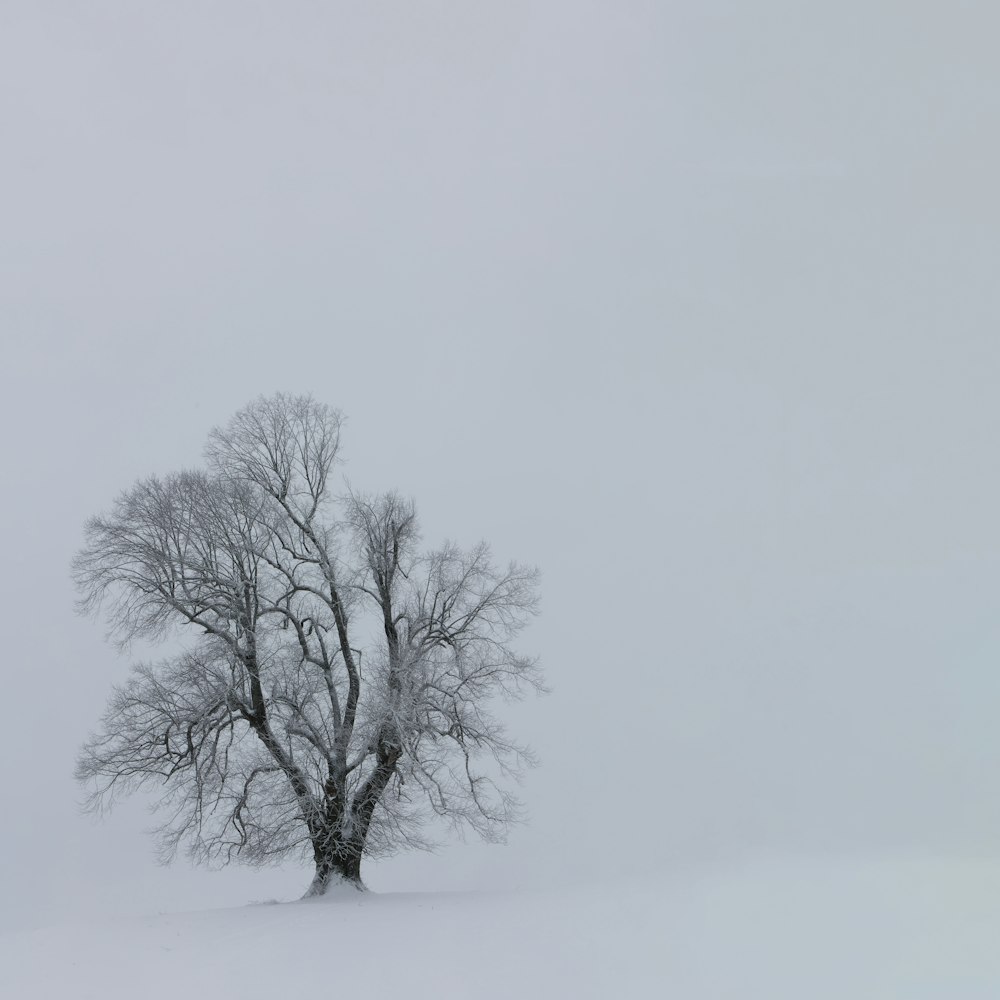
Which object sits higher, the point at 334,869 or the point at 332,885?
the point at 334,869

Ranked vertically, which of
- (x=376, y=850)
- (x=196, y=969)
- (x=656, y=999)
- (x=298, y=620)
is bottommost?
(x=656, y=999)

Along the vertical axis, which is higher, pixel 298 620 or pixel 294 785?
pixel 298 620

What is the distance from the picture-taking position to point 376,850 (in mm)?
19031

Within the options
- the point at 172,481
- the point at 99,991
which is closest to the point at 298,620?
the point at 172,481

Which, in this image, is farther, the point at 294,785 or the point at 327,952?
the point at 294,785

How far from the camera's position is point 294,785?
61.9 feet

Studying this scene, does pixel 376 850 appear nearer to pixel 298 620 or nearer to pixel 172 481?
pixel 298 620

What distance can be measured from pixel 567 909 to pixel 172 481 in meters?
9.87

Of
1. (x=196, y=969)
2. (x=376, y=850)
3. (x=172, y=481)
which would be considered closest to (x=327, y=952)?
(x=196, y=969)

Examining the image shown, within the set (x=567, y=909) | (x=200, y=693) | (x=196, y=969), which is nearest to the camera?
(x=196, y=969)

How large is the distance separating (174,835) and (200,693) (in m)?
2.46

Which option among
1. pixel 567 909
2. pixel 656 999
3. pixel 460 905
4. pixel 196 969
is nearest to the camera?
pixel 656 999

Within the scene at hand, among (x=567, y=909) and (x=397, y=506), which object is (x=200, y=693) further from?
(x=567, y=909)

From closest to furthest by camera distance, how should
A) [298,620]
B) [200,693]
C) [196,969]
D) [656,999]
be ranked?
[656,999] < [196,969] < [200,693] < [298,620]
